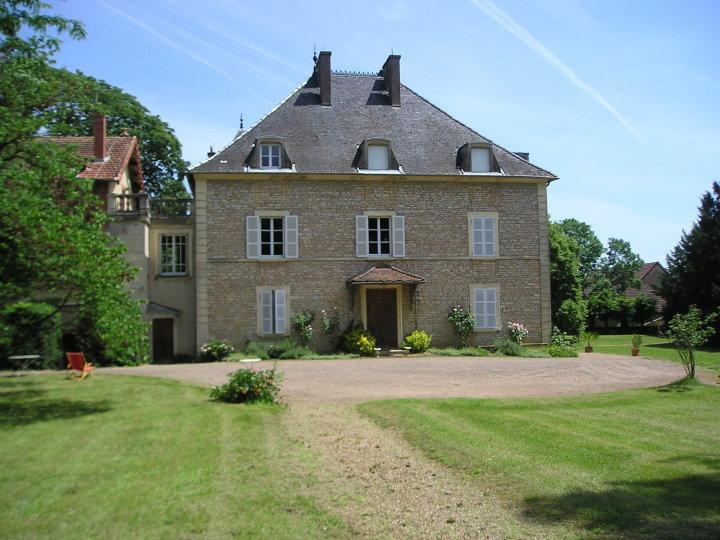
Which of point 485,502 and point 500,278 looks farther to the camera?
point 500,278

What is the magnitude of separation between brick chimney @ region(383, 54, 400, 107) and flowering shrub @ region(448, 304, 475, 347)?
8.55 m

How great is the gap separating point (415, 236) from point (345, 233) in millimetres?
2506

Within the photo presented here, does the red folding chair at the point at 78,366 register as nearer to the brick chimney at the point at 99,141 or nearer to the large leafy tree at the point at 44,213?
the large leafy tree at the point at 44,213

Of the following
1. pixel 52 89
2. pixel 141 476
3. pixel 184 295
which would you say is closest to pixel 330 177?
pixel 184 295

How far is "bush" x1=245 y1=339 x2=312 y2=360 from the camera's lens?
21.0 meters

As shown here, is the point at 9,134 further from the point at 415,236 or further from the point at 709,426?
the point at 415,236

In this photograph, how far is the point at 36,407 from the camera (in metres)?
10.7

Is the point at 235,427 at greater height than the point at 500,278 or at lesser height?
lesser

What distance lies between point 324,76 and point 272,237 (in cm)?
706

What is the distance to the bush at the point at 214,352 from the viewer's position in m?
21.1

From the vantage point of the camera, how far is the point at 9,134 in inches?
431

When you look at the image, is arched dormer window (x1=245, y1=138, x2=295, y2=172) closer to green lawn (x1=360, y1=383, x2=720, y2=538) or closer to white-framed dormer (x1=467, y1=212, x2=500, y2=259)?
white-framed dormer (x1=467, y1=212, x2=500, y2=259)

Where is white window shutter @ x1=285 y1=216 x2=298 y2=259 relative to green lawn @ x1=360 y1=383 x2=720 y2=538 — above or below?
above

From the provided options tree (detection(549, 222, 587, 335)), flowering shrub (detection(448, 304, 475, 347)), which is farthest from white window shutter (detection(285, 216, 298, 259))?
tree (detection(549, 222, 587, 335))
